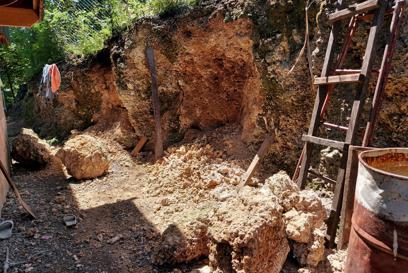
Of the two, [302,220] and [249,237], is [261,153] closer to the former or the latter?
[302,220]

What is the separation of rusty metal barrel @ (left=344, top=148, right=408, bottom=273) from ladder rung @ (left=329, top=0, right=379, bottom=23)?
1816 millimetres

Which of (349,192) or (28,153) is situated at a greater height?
(349,192)

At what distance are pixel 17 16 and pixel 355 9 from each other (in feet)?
14.9

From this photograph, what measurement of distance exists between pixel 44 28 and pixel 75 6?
1.40 m

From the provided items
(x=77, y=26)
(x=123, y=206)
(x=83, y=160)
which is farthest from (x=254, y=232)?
(x=77, y=26)

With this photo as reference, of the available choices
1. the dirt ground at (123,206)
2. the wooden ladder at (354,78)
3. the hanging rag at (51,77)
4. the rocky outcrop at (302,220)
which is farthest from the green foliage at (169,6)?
the rocky outcrop at (302,220)

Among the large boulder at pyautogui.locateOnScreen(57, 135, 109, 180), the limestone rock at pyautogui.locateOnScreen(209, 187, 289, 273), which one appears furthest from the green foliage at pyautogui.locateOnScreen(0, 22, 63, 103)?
the limestone rock at pyautogui.locateOnScreen(209, 187, 289, 273)

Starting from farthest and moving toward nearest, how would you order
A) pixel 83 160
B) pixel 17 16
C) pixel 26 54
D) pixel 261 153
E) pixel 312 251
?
1. pixel 26 54
2. pixel 83 160
3. pixel 261 153
4. pixel 17 16
5. pixel 312 251

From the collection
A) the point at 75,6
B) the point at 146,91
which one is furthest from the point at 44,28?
the point at 146,91

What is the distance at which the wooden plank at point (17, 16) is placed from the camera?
4426mm

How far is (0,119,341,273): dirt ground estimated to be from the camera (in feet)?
12.6

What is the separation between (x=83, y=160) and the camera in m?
6.46

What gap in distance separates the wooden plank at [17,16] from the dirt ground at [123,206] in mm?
2953

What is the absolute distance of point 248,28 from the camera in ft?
18.4
